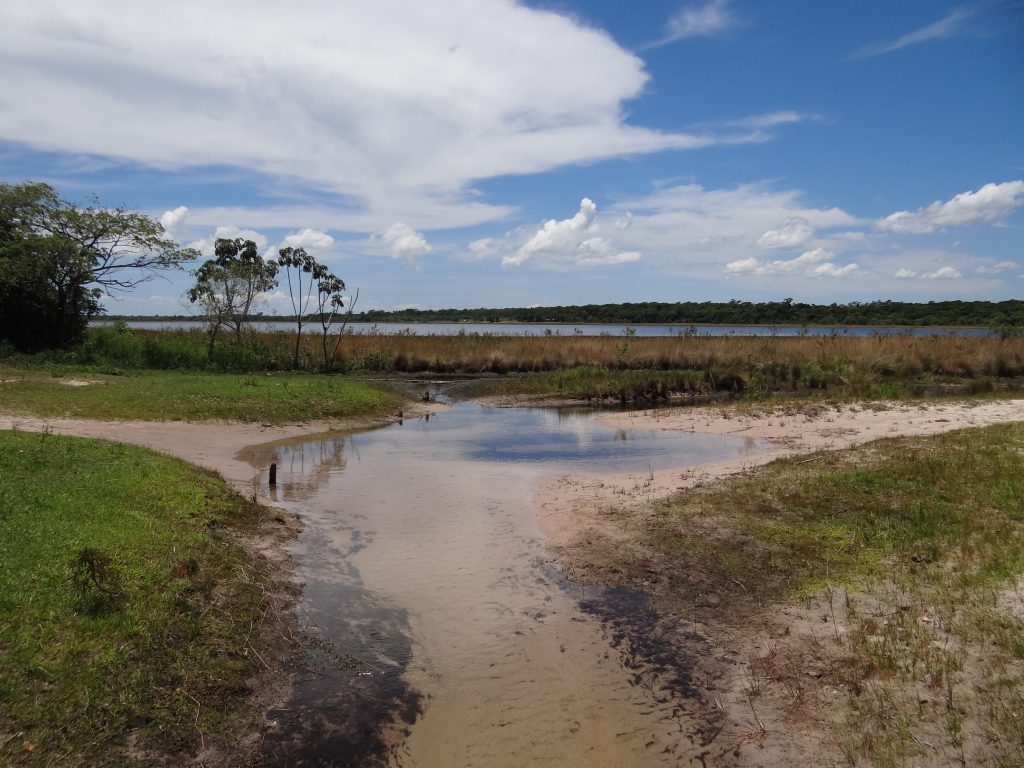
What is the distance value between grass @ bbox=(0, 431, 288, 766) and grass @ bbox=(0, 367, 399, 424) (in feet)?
29.0

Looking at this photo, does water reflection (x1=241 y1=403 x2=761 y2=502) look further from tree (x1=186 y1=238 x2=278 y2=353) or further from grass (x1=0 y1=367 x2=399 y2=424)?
tree (x1=186 y1=238 x2=278 y2=353)

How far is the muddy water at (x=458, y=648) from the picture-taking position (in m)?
4.81

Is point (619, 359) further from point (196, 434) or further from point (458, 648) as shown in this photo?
point (458, 648)

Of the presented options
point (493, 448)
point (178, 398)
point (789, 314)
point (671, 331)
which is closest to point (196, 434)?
point (178, 398)

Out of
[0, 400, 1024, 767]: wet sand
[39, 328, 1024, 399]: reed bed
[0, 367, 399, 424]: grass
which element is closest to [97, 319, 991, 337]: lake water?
[39, 328, 1024, 399]: reed bed

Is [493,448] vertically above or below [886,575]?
below

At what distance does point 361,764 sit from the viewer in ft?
15.0

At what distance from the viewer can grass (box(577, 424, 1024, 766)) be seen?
459 cm

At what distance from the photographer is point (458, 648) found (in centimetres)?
626

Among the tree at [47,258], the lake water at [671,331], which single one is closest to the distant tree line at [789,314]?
the lake water at [671,331]

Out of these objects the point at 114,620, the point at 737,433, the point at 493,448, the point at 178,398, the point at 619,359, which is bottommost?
the point at 493,448

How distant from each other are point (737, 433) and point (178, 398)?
1542 cm

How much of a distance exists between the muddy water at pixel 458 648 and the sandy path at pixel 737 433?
2.38 feet

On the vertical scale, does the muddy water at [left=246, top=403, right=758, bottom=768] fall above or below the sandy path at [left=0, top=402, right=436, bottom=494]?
below
